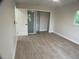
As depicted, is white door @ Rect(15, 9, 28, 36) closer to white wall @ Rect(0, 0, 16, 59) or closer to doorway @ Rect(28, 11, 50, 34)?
doorway @ Rect(28, 11, 50, 34)

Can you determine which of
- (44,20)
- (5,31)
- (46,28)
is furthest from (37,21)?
(5,31)

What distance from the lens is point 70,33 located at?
17.8 feet

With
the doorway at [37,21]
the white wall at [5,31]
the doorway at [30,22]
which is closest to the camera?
the white wall at [5,31]

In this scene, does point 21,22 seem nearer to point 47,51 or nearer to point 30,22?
point 30,22

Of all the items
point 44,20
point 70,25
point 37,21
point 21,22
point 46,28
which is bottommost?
point 46,28

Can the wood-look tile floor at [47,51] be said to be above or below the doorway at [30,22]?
below

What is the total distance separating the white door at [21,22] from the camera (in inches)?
254

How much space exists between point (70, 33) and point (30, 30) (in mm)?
3483

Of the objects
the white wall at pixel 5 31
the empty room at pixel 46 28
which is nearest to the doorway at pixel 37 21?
the empty room at pixel 46 28

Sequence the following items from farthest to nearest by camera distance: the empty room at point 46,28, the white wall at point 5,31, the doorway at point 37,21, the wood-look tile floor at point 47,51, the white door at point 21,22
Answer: the doorway at point 37,21
the white door at point 21,22
the empty room at point 46,28
the wood-look tile floor at point 47,51
the white wall at point 5,31

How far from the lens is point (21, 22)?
260 inches

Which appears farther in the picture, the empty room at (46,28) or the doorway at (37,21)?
the doorway at (37,21)

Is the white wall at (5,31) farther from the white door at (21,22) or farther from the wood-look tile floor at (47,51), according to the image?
the white door at (21,22)

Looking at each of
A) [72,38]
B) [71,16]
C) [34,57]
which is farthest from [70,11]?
[34,57]
